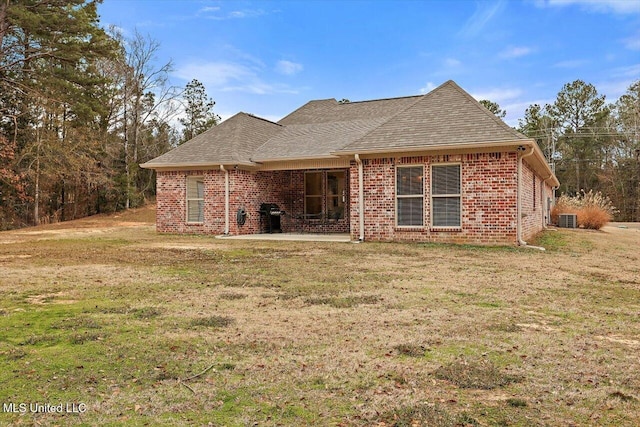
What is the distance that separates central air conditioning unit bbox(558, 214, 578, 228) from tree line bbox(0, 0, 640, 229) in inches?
744

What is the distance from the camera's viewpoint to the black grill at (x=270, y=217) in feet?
53.4

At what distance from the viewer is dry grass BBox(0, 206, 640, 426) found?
2.53m

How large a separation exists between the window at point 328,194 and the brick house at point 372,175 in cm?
4

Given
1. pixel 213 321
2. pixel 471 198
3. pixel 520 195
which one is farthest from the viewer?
pixel 471 198

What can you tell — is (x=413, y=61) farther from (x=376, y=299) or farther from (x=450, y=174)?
(x=376, y=299)

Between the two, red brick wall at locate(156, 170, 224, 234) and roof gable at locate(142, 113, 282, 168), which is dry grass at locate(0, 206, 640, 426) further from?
roof gable at locate(142, 113, 282, 168)

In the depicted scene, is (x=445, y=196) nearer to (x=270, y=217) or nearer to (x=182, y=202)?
(x=270, y=217)

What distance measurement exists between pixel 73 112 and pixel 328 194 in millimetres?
15208

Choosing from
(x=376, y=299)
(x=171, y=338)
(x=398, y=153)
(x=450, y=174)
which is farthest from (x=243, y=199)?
(x=171, y=338)

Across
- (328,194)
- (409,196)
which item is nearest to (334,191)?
(328,194)

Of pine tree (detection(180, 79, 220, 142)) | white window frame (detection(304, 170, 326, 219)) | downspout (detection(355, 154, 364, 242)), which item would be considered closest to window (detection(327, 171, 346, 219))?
white window frame (detection(304, 170, 326, 219))

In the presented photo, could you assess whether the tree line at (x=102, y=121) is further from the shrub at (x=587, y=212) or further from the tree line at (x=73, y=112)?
the shrub at (x=587, y=212)

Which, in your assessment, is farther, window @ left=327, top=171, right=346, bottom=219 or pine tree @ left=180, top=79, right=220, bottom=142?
pine tree @ left=180, top=79, right=220, bottom=142

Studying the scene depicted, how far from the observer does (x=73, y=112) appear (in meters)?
23.3
